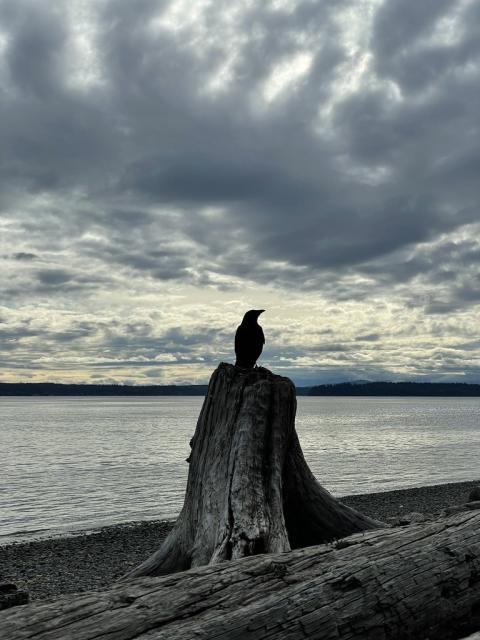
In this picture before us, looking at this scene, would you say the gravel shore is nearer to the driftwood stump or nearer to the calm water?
the calm water

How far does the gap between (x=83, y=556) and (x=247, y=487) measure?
10.7 meters

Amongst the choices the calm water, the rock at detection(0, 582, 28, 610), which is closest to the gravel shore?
the calm water

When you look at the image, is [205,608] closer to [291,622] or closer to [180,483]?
[291,622]

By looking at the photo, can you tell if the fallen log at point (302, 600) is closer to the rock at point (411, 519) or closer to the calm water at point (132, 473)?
the rock at point (411, 519)

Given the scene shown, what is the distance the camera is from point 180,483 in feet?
116

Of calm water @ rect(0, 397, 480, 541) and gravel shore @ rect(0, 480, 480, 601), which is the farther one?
calm water @ rect(0, 397, 480, 541)

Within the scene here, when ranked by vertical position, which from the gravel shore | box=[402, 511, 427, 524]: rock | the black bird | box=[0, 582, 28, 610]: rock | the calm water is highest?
the black bird

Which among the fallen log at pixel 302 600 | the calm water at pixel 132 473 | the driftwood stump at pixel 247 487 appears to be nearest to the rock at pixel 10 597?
the fallen log at pixel 302 600

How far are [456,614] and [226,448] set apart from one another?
4.13 metres

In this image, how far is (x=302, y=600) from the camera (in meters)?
4.57

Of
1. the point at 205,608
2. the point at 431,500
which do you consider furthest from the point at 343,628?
the point at 431,500

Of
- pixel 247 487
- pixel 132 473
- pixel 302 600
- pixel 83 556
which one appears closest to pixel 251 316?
pixel 247 487

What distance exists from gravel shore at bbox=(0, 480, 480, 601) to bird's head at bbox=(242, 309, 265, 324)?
626cm

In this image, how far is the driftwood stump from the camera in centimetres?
769
